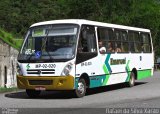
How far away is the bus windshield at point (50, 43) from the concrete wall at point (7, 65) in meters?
9.99

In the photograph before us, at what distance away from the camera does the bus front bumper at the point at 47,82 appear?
15.7 m

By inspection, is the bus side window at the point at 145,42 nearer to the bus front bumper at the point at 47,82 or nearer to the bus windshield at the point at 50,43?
the bus windshield at the point at 50,43

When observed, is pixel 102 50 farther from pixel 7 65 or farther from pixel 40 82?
pixel 7 65

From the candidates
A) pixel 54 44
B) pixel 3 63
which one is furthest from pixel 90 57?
pixel 3 63

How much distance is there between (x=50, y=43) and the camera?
1634 centimetres

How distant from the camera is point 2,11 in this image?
59750mm

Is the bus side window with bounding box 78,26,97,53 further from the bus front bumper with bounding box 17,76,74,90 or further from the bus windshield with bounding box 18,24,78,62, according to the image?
the bus front bumper with bounding box 17,76,74,90

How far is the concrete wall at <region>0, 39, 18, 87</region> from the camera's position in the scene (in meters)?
26.8

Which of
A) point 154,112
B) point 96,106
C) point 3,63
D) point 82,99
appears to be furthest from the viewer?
point 3,63

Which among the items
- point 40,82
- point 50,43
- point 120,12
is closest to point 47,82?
point 40,82

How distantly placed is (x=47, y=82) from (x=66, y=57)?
1078 millimetres

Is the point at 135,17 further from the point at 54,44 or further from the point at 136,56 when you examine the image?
the point at 54,44

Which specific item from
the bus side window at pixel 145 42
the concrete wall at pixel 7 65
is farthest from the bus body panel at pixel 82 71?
the concrete wall at pixel 7 65

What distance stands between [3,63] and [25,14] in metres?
35.7
